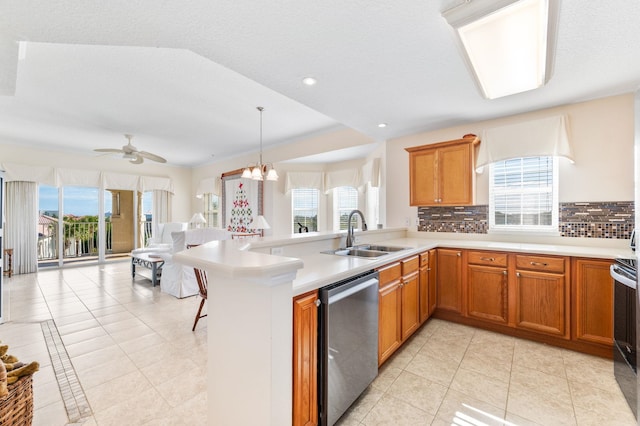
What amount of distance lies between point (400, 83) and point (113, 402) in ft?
10.7

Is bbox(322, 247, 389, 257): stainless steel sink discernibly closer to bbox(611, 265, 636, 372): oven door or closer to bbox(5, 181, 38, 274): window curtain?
bbox(611, 265, 636, 372): oven door

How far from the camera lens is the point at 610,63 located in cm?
209

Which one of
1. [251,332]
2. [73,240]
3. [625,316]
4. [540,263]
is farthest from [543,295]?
[73,240]

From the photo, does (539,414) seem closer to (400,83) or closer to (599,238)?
(599,238)

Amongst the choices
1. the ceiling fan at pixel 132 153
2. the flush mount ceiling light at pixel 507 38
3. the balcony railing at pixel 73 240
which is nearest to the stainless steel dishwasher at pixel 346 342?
the flush mount ceiling light at pixel 507 38

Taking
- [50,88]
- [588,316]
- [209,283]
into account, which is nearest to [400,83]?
[209,283]

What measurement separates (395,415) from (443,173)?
8.86 ft

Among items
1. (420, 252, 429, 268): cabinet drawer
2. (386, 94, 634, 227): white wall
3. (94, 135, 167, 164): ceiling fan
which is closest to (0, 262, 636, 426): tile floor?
(420, 252, 429, 268): cabinet drawer

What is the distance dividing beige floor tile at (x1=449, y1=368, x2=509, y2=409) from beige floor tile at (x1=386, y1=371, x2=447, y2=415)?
138 millimetres

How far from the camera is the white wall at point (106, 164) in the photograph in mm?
5660

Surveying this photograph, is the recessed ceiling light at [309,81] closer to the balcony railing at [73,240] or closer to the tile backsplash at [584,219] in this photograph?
the tile backsplash at [584,219]

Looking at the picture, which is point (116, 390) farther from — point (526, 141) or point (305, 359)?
point (526, 141)

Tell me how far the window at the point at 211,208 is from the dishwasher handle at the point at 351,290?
6753 millimetres

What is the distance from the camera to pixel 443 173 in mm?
3414
